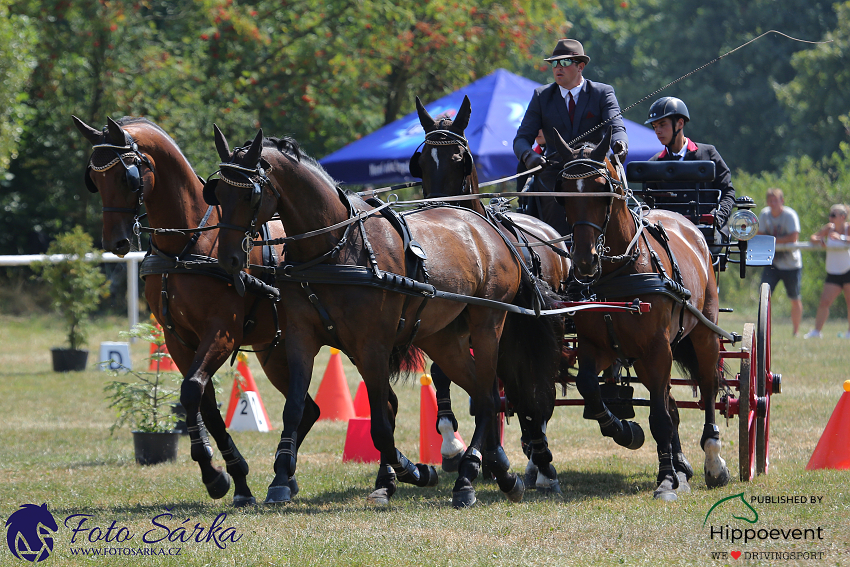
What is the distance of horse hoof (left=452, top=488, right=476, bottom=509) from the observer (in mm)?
5605

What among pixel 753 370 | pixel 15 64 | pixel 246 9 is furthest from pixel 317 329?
pixel 246 9

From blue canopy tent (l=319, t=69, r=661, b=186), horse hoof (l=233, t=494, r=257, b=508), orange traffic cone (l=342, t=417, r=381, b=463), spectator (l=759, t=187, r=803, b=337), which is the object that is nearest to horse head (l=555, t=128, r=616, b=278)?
horse hoof (l=233, t=494, r=257, b=508)

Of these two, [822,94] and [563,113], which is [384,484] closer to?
[563,113]

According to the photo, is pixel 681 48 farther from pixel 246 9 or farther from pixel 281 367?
pixel 281 367

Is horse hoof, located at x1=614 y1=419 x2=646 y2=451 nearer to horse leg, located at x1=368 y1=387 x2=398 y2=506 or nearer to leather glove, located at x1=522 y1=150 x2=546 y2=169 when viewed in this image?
horse leg, located at x1=368 y1=387 x2=398 y2=506

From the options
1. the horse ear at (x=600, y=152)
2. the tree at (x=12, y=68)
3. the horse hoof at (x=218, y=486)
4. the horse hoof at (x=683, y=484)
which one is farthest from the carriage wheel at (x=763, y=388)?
the tree at (x=12, y=68)

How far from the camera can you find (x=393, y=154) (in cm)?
1315

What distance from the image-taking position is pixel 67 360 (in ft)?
42.2

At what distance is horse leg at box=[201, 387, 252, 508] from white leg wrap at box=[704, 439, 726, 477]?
2861 mm

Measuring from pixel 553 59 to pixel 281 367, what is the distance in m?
2.83

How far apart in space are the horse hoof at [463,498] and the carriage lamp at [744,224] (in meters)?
2.65

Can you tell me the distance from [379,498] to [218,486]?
3.10 feet

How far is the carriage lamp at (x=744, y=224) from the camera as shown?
667 cm

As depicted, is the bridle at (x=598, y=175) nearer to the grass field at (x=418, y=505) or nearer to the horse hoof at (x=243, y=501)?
the grass field at (x=418, y=505)
